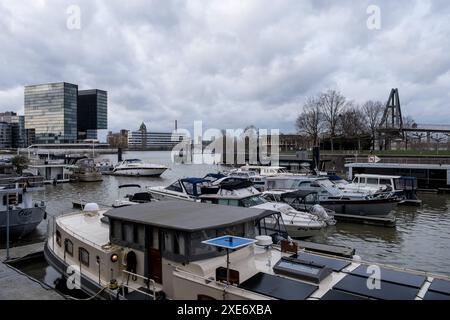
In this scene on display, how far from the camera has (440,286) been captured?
27.2 ft

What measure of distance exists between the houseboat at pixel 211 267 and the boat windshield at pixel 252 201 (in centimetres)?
900

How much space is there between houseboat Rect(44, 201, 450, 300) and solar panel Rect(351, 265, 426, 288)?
2 centimetres

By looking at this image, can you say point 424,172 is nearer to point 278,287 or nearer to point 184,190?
point 184,190

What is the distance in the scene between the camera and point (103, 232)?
1309cm

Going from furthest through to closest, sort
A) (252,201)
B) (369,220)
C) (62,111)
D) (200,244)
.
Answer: (62,111)
(369,220)
(252,201)
(200,244)

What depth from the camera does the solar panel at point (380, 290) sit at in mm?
7664

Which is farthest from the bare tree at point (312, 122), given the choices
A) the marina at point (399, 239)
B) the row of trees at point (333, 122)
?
the marina at point (399, 239)

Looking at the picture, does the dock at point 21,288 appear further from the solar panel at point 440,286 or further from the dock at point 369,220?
the dock at point 369,220

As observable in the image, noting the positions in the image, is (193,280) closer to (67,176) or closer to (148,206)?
(148,206)

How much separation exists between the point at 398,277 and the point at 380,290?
1143 millimetres

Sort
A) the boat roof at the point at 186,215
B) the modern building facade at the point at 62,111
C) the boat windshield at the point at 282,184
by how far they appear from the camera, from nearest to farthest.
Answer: the boat roof at the point at 186,215 → the boat windshield at the point at 282,184 → the modern building facade at the point at 62,111

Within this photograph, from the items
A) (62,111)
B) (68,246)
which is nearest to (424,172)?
(68,246)

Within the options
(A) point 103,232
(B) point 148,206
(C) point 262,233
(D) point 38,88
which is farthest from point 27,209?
(D) point 38,88
